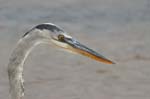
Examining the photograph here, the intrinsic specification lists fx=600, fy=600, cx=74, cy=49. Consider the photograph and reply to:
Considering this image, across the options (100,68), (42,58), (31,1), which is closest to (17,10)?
(31,1)

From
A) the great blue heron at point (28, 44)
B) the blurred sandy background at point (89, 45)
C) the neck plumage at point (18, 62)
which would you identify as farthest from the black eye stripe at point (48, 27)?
the blurred sandy background at point (89, 45)

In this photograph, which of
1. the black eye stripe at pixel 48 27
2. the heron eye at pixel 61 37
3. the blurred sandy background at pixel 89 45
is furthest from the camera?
the blurred sandy background at pixel 89 45

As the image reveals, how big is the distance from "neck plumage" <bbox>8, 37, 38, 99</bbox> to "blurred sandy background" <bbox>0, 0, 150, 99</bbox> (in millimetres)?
2434

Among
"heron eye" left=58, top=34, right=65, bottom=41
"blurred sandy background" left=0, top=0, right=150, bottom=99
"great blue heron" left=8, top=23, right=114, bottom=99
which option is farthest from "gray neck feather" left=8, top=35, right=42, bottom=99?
"blurred sandy background" left=0, top=0, right=150, bottom=99

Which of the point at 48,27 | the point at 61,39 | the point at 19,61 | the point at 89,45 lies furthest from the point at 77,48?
the point at 89,45

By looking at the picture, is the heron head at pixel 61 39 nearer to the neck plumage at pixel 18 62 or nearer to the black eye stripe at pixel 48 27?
the black eye stripe at pixel 48 27

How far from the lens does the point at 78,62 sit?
7.77 meters

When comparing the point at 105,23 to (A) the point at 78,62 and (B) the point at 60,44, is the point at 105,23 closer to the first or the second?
(A) the point at 78,62

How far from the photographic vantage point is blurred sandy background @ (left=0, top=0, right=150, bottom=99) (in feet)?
23.1

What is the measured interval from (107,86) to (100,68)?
0.53 m

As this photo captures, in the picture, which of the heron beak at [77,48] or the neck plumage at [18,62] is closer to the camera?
the neck plumage at [18,62]

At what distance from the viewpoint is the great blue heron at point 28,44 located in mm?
4258

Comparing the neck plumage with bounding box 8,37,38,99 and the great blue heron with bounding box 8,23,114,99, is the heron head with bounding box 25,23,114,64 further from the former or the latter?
the neck plumage with bounding box 8,37,38,99

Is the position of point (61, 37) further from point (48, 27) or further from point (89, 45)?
point (89, 45)
